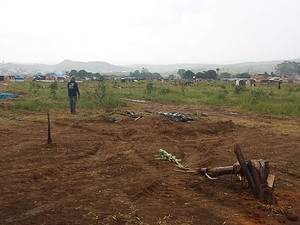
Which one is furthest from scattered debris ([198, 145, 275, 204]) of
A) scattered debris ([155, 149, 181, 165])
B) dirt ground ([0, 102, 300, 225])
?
scattered debris ([155, 149, 181, 165])

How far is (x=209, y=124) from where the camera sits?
42.4ft

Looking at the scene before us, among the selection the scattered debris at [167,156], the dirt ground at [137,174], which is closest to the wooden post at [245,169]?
the dirt ground at [137,174]

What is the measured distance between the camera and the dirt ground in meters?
5.28

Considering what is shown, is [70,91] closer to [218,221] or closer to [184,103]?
[184,103]

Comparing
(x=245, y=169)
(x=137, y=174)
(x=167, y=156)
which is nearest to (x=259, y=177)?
(x=245, y=169)

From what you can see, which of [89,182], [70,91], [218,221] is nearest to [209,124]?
[70,91]

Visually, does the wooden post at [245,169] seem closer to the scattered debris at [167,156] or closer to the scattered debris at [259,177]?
the scattered debris at [259,177]

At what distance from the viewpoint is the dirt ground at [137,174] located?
17.3 ft

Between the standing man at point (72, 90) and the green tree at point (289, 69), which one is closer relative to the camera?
the standing man at point (72, 90)

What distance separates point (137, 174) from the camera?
23.5ft

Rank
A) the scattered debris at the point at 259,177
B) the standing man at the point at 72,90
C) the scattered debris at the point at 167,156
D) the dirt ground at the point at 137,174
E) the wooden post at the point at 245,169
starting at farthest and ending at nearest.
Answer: the standing man at the point at 72,90 → the scattered debris at the point at 167,156 → the wooden post at the point at 245,169 → the scattered debris at the point at 259,177 → the dirt ground at the point at 137,174

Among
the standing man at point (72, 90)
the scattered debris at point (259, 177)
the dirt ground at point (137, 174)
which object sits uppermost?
the standing man at point (72, 90)

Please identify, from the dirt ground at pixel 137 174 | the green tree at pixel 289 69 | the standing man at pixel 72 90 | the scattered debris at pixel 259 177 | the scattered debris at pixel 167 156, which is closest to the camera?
the dirt ground at pixel 137 174

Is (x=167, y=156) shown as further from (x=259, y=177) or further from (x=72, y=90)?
(x=72, y=90)
